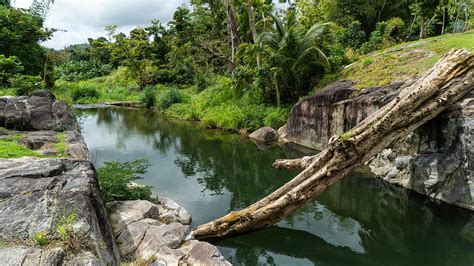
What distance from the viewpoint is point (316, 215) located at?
10070mm

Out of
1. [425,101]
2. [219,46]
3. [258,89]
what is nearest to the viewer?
[425,101]

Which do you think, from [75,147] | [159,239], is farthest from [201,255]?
[75,147]

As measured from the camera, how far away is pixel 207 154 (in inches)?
696

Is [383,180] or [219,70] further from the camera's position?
[219,70]

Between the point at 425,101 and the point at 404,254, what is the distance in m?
3.90

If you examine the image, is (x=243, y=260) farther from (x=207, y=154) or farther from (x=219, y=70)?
(x=219, y=70)

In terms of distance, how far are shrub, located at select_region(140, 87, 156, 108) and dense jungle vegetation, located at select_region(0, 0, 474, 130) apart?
96 mm

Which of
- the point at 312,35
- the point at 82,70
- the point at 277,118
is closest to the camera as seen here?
the point at 312,35

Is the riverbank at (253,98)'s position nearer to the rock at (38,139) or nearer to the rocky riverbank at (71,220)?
the rocky riverbank at (71,220)

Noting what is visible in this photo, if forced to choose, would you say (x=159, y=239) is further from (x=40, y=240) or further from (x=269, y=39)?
(x=269, y=39)

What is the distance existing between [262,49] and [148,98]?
18.0 m

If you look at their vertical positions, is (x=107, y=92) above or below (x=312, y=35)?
below

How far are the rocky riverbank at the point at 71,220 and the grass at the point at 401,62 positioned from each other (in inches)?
404

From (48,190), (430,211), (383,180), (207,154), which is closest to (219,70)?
(207,154)
